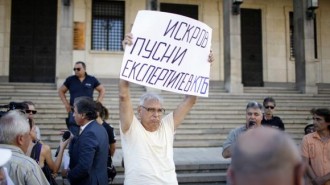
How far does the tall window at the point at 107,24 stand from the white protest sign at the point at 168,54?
50.2 ft

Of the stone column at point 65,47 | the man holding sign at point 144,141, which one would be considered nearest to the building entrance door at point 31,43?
the stone column at point 65,47

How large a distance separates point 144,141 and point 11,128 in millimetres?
1062

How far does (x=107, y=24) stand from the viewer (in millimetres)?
19266

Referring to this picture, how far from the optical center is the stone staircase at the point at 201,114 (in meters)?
10.9

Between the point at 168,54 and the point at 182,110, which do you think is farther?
the point at 182,110

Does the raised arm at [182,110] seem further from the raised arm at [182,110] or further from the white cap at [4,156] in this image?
the white cap at [4,156]

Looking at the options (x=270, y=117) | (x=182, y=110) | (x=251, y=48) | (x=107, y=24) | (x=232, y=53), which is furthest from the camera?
(x=251, y=48)

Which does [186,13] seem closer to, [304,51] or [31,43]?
[304,51]

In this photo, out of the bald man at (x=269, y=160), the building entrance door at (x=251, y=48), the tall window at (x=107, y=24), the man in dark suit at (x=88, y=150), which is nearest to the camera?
the bald man at (x=269, y=160)

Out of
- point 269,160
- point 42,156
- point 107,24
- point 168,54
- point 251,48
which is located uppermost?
point 107,24

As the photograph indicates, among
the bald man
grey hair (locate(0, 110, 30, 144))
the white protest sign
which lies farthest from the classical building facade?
the bald man

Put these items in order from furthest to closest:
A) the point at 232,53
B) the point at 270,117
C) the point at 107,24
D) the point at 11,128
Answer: the point at 107,24 → the point at 232,53 → the point at 270,117 → the point at 11,128

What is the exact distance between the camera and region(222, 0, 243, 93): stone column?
658 inches

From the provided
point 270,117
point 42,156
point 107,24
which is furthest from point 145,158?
point 107,24
